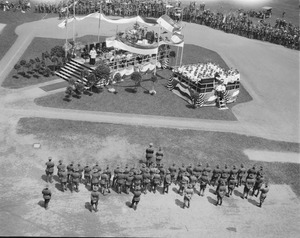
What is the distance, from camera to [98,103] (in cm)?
3609

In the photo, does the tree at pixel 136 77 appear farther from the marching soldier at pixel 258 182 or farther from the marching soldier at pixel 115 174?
the marching soldier at pixel 258 182

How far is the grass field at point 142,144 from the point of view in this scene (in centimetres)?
2897

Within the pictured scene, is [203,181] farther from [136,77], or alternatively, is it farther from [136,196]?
[136,77]

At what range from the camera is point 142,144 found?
3081 centimetres

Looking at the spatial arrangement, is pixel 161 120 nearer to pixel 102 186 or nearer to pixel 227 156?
pixel 227 156

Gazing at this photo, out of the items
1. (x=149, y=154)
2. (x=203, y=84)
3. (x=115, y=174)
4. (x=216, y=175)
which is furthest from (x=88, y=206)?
(x=203, y=84)

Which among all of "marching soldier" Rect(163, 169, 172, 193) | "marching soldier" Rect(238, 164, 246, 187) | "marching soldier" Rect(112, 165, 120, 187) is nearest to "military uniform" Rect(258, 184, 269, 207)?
"marching soldier" Rect(238, 164, 246, 187)

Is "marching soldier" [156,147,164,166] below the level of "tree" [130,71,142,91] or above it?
below

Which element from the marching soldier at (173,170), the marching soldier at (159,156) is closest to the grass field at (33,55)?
the marching soldier at (159,156)

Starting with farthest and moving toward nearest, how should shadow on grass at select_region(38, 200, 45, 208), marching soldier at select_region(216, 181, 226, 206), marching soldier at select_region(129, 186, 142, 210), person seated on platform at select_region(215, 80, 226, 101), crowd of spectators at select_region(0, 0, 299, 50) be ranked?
crowd of spectators at select_region(0, 0, 299, 50), person seated on platform at select_region(215, 80, 226, 101), marching soldier at select_region(216, 181, 226, 206), marching soldier at select_region(129, 186, 142, 210), shadow on grass at select_region(38, 200, 45, 208)

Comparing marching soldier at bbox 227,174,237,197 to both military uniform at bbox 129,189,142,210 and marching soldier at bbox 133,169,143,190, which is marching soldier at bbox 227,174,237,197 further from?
military uniform at bbox 129,189,142,210

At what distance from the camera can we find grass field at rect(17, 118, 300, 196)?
1141 inches

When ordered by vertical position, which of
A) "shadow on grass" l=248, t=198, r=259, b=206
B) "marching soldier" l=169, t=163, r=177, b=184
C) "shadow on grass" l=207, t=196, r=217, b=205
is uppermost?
"marching soldier" l=169, t=163, r=177, b=184

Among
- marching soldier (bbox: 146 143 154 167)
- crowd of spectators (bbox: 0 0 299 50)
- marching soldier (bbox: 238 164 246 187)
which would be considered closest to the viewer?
marching soldier (bbox: 238 164 246 187)
